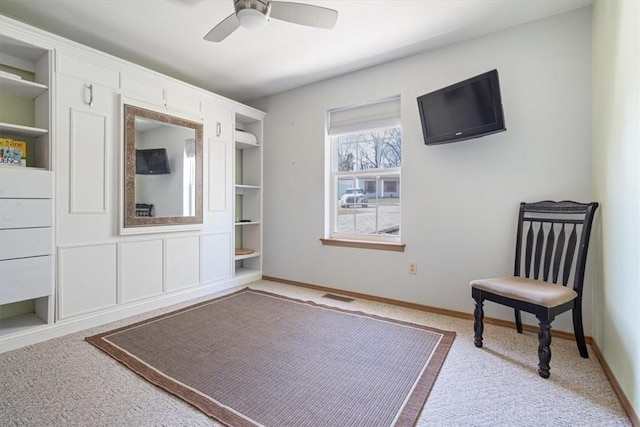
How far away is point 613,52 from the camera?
1.74 meters

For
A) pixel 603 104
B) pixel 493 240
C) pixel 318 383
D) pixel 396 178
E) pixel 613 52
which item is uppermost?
pixel 613 52

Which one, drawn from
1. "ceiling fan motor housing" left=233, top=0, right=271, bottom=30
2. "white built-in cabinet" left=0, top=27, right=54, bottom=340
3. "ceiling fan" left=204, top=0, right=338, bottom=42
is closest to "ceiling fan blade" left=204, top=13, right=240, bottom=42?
"ceiling fan" left=204, top=0, right=338, bottom=42

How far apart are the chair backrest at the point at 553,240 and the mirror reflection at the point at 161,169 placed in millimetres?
3122

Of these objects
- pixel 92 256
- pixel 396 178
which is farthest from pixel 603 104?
pixel 92 256

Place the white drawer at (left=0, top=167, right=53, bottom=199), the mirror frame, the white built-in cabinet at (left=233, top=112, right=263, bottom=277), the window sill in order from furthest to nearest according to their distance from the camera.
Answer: the white built-in cabinet at (left=233, top=112, right=263, bottom=277) < the window sill < the mirror frame < the white drawer at (left=0, top=167, right=53, bottom=199)

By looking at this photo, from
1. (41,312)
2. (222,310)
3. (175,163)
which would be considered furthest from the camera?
(175,163)

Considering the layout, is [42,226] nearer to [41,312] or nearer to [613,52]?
[41,312]

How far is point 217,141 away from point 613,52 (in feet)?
11.2

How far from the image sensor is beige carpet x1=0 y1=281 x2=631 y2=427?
55.4 inches

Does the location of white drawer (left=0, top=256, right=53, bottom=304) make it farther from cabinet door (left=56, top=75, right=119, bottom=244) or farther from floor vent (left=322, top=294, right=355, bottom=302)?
floor vent (left=322, top=294, right=355, bottom=302)

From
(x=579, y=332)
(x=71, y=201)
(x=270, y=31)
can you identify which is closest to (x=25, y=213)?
(x=71, y=201)

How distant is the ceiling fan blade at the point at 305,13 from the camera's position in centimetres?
175

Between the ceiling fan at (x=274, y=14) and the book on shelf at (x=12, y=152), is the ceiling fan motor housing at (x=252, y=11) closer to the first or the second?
the ceiling fan at (x=274, y=14)

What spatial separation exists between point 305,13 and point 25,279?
2.65m
